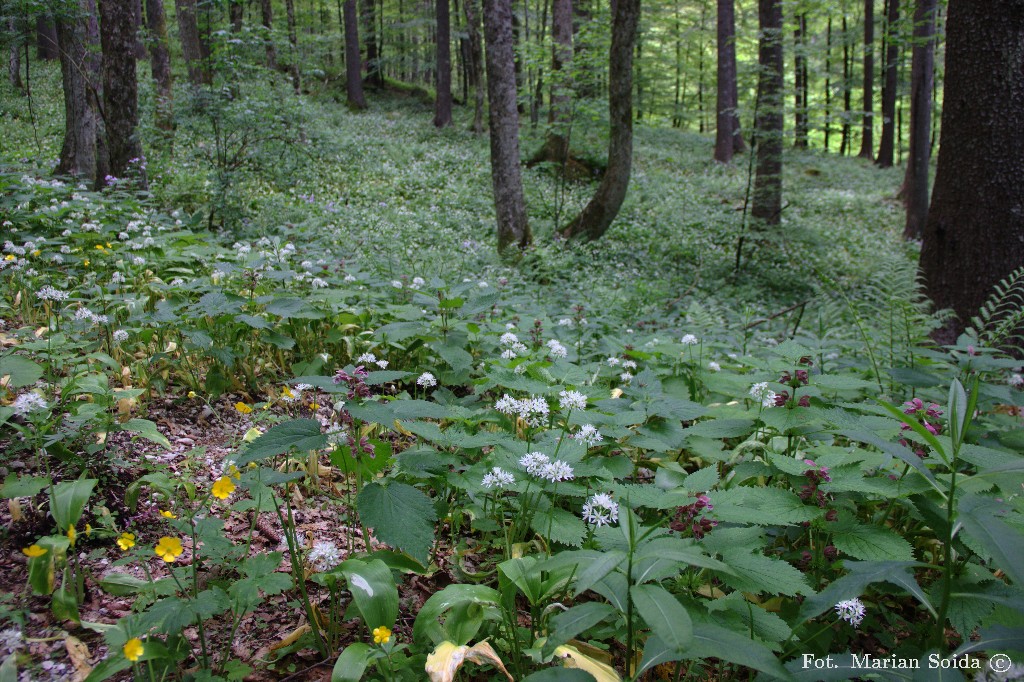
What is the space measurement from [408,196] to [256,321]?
8.95m

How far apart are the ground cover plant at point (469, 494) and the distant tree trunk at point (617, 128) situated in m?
4.85

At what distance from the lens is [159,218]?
5.55 m

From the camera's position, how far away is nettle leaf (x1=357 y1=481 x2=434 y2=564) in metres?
1.59

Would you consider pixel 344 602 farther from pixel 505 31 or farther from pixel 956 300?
pixel 505 31

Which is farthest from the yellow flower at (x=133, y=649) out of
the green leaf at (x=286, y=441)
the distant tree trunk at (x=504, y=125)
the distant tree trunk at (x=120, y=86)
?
the distant tree trunk at (x=120, y=86)

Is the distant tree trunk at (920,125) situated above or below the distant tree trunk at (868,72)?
below

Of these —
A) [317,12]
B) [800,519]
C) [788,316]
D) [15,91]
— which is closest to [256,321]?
[800,519]

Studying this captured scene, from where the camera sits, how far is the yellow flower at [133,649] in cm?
132

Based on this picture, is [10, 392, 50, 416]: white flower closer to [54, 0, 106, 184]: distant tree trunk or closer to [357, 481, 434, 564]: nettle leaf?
[357, 481, 434, 564]: nettle leaf

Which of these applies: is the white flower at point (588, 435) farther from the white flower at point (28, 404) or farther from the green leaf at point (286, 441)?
the white flower at point (28, 404)

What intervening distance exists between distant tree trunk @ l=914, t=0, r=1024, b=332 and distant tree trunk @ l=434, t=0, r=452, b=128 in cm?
1650

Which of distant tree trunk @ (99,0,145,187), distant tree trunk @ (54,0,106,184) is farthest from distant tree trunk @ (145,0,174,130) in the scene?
distant tree trunk @ (99,0,145,187)

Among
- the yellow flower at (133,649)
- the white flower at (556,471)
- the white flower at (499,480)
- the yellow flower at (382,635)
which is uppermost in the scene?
the white flower at (556,471)

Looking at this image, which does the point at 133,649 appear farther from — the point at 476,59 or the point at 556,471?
the point at 476,59
